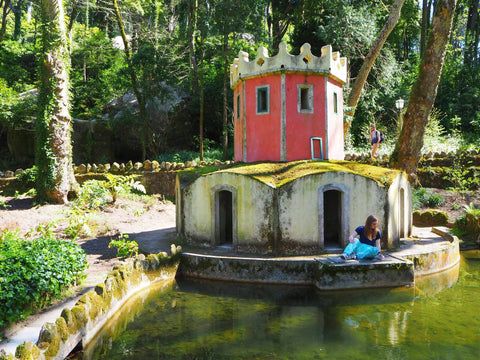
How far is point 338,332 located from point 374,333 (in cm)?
66

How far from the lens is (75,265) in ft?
25.9

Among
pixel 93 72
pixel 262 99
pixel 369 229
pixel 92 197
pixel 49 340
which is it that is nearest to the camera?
pixel 49 340

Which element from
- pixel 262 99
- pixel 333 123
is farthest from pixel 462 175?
pixel 262 99

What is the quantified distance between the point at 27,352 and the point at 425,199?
16.6m

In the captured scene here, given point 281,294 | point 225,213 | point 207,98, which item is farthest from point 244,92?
point 207,98

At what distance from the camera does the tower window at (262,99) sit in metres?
12.9

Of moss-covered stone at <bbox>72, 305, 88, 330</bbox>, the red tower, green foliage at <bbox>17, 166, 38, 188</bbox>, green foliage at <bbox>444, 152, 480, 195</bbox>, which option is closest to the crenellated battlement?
the red tower

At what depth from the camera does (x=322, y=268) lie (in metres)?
9.58

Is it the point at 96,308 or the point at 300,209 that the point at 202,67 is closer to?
the point at 300,209

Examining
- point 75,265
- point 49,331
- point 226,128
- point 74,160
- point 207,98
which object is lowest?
point 49,331

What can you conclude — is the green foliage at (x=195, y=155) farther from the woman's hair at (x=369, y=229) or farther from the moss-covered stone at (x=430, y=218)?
the woman's hair at (x=369, y=229)

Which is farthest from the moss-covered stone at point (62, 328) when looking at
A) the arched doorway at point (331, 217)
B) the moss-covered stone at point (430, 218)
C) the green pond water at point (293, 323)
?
the moss-covered stone at point (430, 218)

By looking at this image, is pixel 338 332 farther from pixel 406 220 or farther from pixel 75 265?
pixel 406 220

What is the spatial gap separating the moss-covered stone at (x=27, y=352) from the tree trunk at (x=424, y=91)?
13.8m
